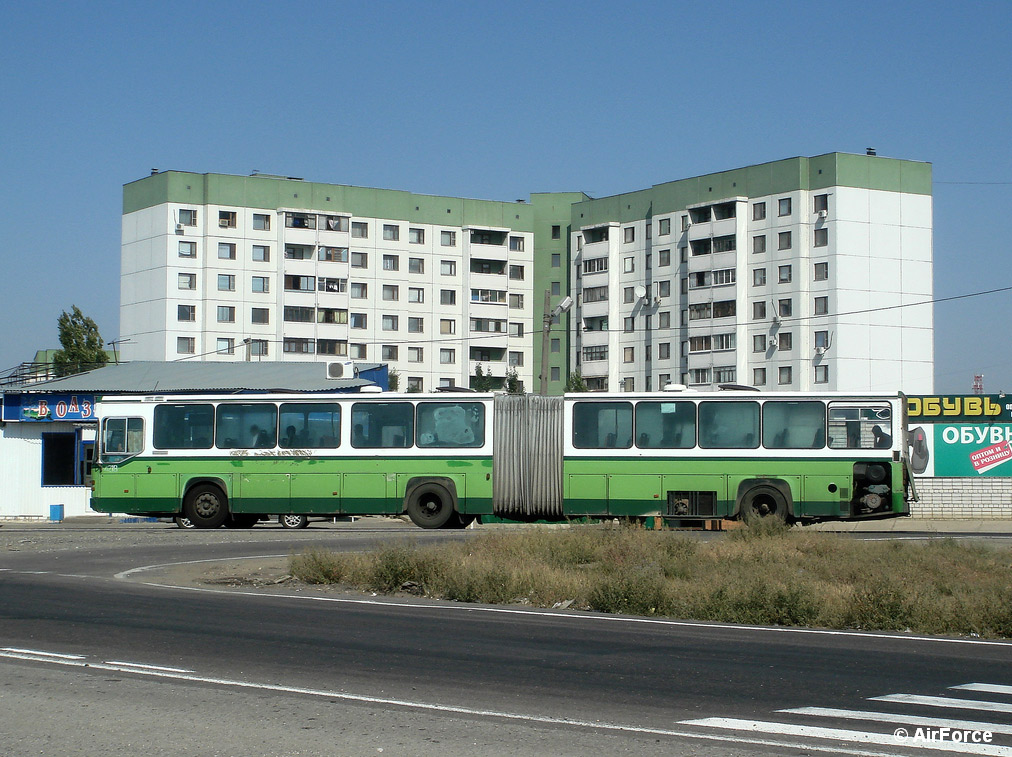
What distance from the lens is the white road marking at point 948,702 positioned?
7.43 metres

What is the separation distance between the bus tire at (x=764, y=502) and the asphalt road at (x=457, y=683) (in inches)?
514

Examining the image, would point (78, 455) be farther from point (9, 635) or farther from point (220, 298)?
point (220, 298)

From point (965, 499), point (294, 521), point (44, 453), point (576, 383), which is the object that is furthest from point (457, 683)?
point (576, 383)

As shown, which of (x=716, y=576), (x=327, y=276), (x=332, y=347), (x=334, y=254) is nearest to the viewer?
(x=716, y=576)

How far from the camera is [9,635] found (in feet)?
35.5

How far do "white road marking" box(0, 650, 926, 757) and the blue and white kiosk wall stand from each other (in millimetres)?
36087

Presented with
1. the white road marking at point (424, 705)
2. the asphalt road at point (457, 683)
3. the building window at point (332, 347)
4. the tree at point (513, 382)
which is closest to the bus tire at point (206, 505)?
the asphalt road at point (457, 683)

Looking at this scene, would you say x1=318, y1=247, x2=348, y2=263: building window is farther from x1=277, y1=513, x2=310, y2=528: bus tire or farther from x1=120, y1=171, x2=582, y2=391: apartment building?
x1=277, y1=513, x2=310, y2=528: bus tire

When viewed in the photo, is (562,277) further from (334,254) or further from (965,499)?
(965,499)

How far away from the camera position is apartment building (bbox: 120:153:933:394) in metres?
83.4

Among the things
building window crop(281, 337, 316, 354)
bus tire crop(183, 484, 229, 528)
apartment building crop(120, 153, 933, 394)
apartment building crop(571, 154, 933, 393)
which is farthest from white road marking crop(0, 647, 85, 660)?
building window crop(281, 337, 316, 354)

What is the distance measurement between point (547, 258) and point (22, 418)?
66353 millimetres

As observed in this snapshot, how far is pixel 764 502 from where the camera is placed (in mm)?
25969

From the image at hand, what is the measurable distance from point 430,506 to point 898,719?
67.1 ft
